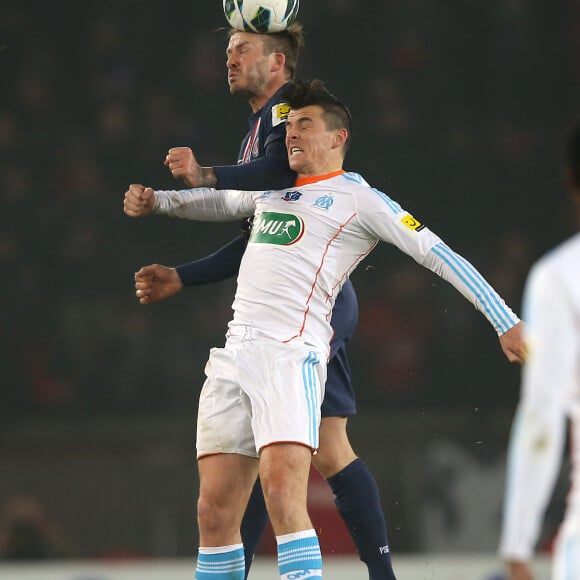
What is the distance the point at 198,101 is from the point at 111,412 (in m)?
1.73

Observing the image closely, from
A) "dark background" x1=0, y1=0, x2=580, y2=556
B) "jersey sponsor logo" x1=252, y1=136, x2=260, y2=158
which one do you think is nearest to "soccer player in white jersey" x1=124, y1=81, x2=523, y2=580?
"jersey sponsor logo" x1=252, y1=136, x2=260, y2=158

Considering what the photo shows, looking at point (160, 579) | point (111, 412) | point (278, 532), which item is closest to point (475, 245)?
point (111, 412)

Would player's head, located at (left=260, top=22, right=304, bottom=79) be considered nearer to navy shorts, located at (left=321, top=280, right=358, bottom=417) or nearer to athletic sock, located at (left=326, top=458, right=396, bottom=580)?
navy shorts, located at (left=321, top=280, right=358, bottom=417)

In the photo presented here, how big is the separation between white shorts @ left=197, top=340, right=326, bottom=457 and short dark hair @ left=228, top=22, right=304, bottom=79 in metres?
0.92

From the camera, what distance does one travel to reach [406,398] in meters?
6.17

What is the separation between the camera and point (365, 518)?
3592 millimetres

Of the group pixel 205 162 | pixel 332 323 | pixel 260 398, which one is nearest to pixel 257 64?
pixel 332 323

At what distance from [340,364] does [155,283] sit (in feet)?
2.01

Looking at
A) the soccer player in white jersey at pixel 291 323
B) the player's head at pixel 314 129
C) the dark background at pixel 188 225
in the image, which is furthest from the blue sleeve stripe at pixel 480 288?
the dark background at pixel 188 225

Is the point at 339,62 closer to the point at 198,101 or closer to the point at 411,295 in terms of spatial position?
the point at 198,101

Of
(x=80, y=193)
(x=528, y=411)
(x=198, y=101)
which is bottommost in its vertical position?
(x=528, y=411)

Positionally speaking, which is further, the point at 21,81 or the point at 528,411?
the point at 21,81

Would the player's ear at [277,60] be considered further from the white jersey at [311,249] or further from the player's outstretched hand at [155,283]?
the player's outstretched hand at [155,283]

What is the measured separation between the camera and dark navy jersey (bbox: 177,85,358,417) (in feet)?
10.7
